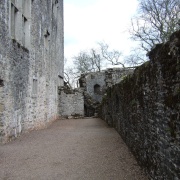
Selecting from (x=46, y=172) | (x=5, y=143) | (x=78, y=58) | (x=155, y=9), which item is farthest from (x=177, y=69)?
(x=78, y=58)

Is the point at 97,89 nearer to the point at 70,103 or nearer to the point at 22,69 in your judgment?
the point at 70,103

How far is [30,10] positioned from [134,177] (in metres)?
9.82

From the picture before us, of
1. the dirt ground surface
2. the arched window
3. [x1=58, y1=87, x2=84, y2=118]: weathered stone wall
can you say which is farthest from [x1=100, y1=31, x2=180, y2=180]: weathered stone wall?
the arched window

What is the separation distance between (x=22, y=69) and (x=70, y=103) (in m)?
12.1

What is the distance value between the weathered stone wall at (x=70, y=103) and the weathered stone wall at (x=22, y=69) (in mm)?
6750

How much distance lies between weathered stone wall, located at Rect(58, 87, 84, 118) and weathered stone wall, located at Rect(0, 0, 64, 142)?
6750mm

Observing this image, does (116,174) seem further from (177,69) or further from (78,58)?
(78,58)

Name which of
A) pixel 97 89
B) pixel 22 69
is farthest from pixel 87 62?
pixel 22 69

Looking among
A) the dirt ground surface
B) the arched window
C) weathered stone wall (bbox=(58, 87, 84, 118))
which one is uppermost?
the arched window

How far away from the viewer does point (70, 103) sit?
2239 centimetres

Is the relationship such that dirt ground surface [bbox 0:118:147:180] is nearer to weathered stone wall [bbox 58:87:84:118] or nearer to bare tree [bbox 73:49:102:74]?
weathered stone wall [bbox 58:87:84:118]

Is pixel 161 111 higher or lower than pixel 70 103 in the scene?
higher

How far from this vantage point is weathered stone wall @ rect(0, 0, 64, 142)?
8453 mm

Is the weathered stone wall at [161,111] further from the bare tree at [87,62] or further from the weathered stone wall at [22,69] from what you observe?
the bare tree at [87,62]
